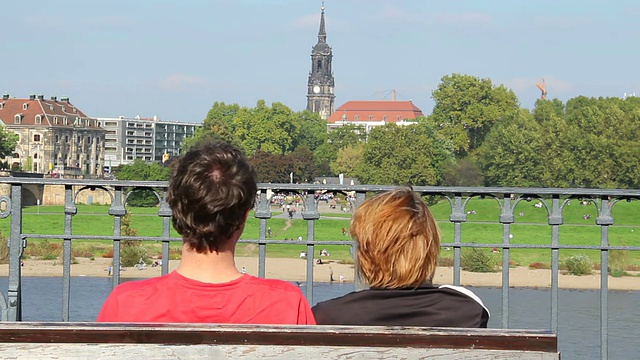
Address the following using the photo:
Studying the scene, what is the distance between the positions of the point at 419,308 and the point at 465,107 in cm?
10253

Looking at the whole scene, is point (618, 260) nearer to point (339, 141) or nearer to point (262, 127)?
point (262, 127)

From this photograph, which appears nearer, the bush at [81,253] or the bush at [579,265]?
the bush at [579,265]

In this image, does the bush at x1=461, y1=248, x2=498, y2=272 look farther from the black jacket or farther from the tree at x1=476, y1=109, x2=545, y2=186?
the tree at x1=476, y1=109, x2=545, y2=186

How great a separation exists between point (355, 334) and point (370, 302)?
66 centimetres

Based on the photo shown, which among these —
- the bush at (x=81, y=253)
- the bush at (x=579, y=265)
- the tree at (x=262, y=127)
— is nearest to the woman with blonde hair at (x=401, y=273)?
the bush at (x=579, y=265)

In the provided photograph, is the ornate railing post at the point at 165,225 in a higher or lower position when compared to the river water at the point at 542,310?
higher

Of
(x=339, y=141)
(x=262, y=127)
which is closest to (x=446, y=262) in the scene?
(x=262, y=127)

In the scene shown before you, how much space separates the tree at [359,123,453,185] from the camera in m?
92.1

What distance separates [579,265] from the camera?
147ft

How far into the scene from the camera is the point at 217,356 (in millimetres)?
2256

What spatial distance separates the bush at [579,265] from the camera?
148 ft

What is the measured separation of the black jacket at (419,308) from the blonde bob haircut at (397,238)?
0.11 ft

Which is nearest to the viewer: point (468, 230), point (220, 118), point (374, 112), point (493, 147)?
point (468, 230)

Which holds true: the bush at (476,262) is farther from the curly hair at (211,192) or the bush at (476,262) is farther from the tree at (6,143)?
the tree at (6,143)
